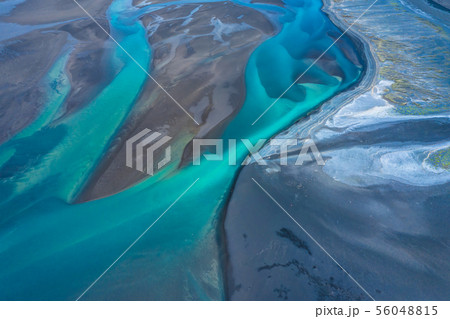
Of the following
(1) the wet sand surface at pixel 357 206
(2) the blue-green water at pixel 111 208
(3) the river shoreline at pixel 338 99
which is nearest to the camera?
(1) the wet sand surface at pixel 357 206

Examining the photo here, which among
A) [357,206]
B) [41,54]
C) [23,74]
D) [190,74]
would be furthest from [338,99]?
[41,54]

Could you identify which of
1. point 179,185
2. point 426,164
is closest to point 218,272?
point 179,185

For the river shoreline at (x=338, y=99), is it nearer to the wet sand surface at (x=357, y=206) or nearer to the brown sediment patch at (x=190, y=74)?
the wet sand surface at (x=357, y=206)

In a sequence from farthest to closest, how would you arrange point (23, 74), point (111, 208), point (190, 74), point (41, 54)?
point (41, 54) → point (23, 74) → point (190, 74) → point (111, 208)

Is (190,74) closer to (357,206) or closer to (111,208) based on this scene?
(111,208)

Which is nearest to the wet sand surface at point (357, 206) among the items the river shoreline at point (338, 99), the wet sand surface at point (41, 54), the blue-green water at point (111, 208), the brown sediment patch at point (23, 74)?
the river shoreline at point (338, 99)

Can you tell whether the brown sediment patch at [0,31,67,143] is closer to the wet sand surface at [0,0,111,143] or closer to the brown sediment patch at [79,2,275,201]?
the wet sand surface at [0,0,111,143]

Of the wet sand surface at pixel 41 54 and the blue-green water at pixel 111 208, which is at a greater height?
the wet sand surface at pixel 41 54
